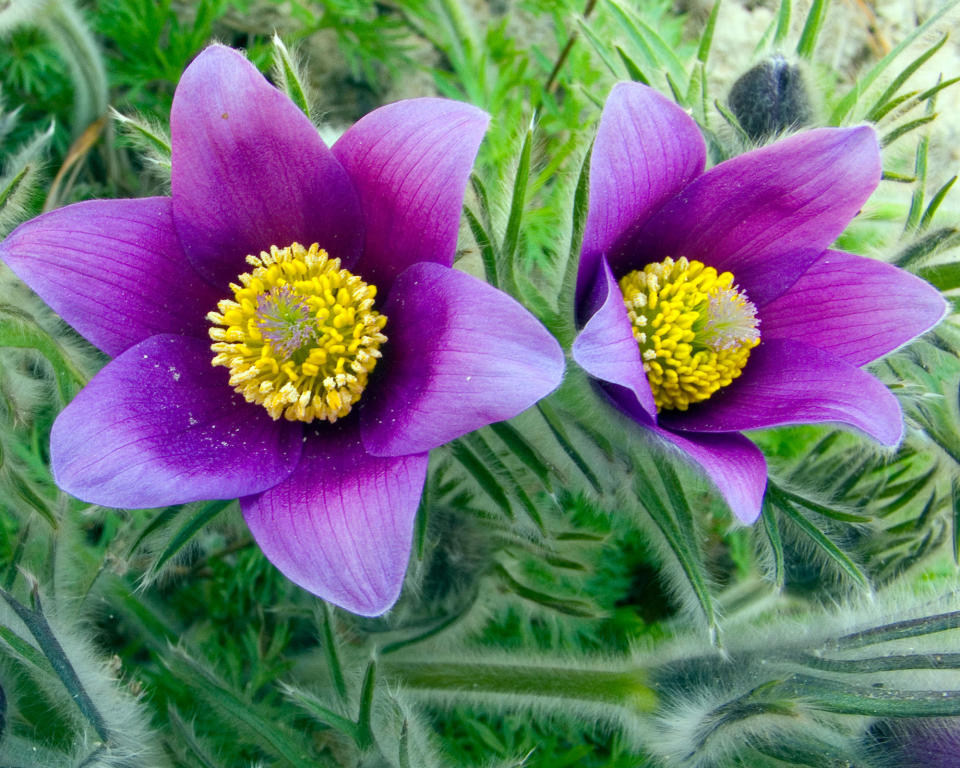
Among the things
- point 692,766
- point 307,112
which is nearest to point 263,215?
point 307,112

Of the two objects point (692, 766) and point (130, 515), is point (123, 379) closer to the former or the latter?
point (130, 515)

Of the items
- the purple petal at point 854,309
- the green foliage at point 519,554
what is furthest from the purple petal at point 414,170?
the purple petal at point 854,309

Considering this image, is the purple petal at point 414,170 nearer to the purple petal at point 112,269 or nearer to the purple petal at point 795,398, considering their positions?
the purple petal at point 112,269

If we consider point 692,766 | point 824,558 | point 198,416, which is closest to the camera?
point 198,416

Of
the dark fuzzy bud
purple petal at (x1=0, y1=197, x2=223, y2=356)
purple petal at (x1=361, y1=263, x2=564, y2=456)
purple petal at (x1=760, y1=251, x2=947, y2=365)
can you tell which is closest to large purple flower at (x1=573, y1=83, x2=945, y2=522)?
purple petal at (x1=760, y1=251, x2=947, y2=365)

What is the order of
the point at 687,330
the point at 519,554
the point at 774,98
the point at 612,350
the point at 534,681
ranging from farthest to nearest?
the point at 519,554, the point at 534,681, the point at 774,98, the point at 687,330, the point at 612,350

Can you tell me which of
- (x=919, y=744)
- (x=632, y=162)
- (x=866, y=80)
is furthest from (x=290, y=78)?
(x=919, y=744)

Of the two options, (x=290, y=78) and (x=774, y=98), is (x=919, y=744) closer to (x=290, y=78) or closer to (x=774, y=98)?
(x=774, y=98)

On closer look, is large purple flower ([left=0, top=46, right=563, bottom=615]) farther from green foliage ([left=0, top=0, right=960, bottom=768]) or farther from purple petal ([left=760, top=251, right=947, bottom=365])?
purple petal ([left=760, top=251, right=947, bottom=365])
